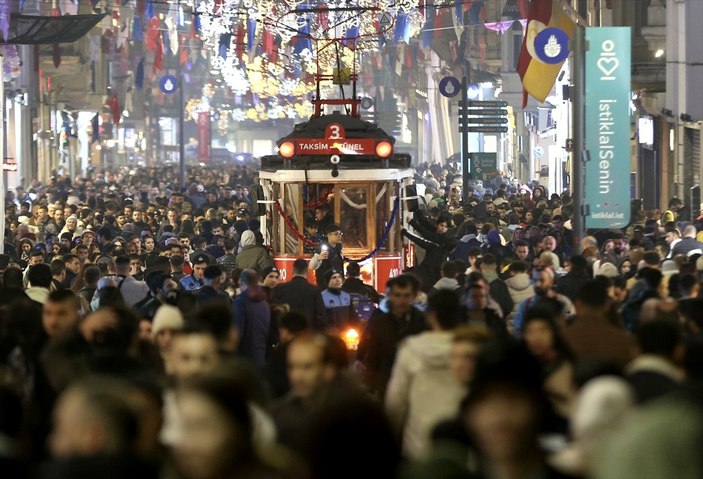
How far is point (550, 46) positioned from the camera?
95.3ft

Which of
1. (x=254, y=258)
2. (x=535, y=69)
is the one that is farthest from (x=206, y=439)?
(x=535, y=69)

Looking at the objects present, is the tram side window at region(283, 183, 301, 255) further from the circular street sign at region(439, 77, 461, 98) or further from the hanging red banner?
the hanging red banner

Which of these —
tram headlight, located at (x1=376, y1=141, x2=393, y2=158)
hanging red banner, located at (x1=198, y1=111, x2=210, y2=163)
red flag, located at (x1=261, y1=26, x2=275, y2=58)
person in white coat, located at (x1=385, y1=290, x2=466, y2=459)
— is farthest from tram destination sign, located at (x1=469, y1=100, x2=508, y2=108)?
hanging red banner, located at (x1=198, y1=111, x2=210, y2=163)

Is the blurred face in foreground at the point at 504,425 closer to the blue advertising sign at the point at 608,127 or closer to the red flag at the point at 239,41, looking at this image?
the blue advertising sign at the point at 608,127

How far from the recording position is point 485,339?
25.3ft

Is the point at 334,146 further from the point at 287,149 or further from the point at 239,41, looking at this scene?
the point at 239,41

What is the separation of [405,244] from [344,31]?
17733mm

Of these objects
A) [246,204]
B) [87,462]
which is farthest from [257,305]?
[246,204]

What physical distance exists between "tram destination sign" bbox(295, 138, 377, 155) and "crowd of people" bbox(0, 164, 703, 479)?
3.29 m

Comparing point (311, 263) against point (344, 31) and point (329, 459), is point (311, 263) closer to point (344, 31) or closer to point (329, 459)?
point (329, 459)

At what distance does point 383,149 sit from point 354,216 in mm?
952

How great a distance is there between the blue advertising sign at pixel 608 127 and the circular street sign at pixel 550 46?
721 cm

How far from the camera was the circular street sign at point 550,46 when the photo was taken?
2903cm

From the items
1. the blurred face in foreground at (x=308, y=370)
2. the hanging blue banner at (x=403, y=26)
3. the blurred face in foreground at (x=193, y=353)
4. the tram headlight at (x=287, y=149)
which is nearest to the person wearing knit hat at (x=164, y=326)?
the blurred face in foreground at (x=193, y=353)
